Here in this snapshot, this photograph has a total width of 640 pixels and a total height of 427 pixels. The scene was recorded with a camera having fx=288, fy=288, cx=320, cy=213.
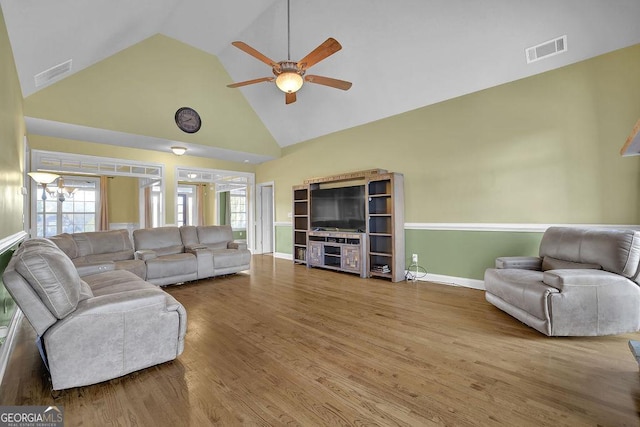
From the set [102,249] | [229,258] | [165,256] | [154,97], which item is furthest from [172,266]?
[154,97]

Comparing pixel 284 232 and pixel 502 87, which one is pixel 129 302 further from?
pixel 284 232

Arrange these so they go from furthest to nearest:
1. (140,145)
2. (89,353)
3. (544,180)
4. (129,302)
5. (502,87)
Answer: (140,145) < (502,87) < (544,180) < (129,302) < (89,353)

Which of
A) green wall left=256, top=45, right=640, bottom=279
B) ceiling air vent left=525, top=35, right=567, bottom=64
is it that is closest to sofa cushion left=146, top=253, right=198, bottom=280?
green wall left=256, top=45, right=640, bottom=279

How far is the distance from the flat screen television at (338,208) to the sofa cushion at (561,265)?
274 centimetres

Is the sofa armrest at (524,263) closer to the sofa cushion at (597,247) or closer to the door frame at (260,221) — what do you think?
the sofa cushion at (597,247)

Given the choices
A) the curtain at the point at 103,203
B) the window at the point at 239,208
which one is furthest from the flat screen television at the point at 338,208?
the curtain at the point at 103,203

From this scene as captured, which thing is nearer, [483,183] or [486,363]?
[486,363]

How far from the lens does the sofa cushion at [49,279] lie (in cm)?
177

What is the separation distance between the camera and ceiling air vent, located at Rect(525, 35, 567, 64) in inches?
133

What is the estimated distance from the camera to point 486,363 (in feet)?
7.08

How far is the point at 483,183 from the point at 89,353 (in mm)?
4781

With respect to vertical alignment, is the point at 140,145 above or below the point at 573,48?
below

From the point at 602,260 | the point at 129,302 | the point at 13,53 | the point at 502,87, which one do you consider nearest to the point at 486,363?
the point at 602,260

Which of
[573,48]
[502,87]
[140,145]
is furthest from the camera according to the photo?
[140,145]
